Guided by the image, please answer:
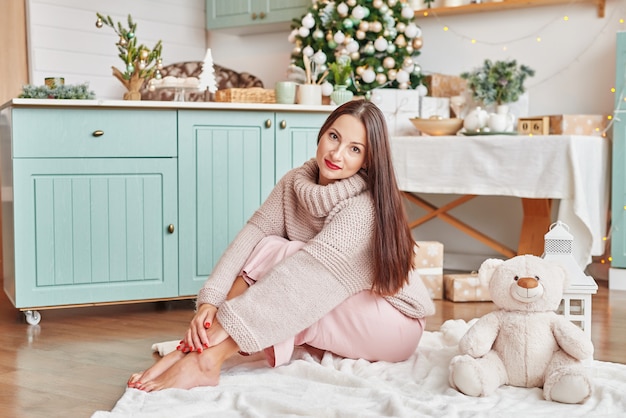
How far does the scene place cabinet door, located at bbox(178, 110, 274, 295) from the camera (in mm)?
3219

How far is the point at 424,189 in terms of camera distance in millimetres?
3893

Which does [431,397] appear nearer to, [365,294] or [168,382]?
[365,294]

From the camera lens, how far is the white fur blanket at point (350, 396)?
191 centimetres

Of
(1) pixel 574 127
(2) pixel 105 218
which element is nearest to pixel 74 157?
(2) pixel 105 218

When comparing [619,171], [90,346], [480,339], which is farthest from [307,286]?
[619,171]

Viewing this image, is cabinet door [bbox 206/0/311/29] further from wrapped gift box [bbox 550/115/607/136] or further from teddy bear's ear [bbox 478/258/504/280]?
Result: teddy bear's ear [bbox 478/258/504/280]

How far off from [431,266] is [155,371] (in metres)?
1.77

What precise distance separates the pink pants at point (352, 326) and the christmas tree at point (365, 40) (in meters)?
1.93

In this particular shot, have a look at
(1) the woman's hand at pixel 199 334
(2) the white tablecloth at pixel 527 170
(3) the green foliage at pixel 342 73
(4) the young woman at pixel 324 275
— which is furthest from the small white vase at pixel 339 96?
(1) the woman's hand at pixel 199 334

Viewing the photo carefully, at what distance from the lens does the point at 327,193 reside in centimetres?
227

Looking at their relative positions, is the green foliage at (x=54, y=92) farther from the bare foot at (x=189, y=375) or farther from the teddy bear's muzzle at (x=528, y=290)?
the teddy bear's muzzle at (x=528, y=290)

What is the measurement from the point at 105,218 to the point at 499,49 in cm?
226

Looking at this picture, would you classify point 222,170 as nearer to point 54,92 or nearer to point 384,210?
point 54,92

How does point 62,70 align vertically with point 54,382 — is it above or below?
above
